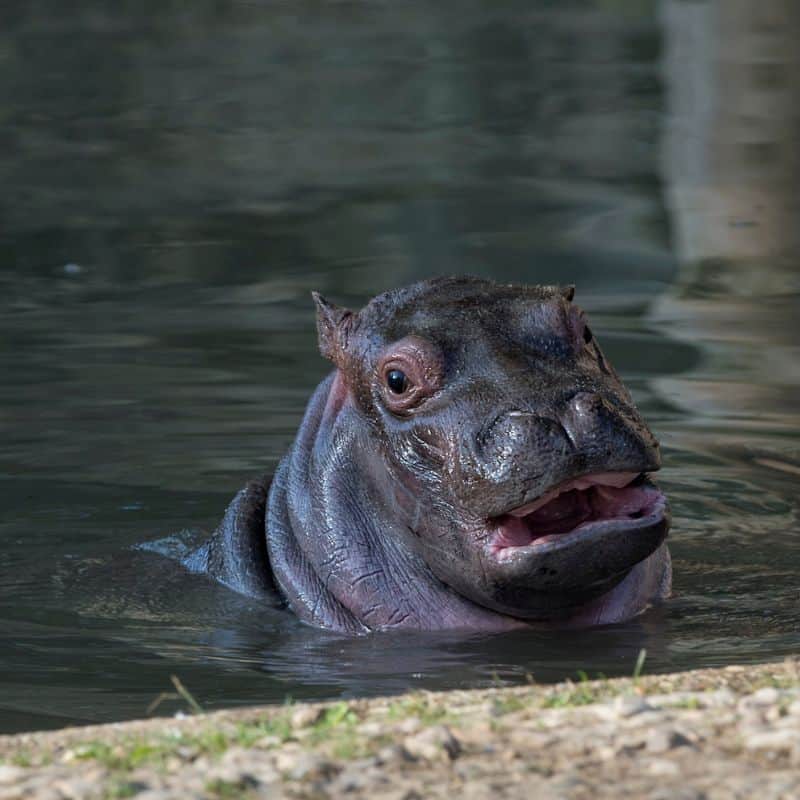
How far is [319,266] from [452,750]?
402 inches

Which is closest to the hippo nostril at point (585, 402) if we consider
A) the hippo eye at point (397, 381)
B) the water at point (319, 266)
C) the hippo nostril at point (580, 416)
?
the hippo nostril at point (580, 416)

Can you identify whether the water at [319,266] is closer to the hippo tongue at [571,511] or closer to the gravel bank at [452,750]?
the hippo tongue at [571,511]

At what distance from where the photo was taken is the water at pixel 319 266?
7180mm

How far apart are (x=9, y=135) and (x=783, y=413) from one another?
12377 millimetres

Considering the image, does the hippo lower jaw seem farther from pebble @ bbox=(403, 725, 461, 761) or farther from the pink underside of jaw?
pebble @ bbox=(403, 725, 461, 761)

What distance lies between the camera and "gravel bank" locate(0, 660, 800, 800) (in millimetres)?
4469

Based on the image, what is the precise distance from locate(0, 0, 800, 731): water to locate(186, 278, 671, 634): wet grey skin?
0.17 m

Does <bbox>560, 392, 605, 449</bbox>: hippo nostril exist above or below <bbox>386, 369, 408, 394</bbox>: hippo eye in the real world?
below

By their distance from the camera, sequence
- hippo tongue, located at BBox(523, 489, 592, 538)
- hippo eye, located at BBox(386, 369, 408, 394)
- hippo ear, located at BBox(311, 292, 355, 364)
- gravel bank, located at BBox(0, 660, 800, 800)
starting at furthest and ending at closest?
hippo ear, located at BBox(311, 292, 355, 364), hippo eye, located at BBox(386, 369, 408, 394), hippo tongue, located at BBox(523, 489, 592, 538), gravel bank, located at BBox(0, 660, 800, 800)

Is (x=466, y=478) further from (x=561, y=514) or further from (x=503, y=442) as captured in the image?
(x=561, y=514)

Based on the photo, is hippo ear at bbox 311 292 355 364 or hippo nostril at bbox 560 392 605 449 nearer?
hippo nostril at bbox 560 392 605 449

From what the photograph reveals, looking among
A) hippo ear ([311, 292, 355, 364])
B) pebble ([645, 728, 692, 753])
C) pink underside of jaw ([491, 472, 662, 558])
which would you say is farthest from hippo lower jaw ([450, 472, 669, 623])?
pebble ([645, 728, 692, 753])

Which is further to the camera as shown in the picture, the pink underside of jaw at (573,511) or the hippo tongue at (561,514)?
the hippo tongue at (561,514)

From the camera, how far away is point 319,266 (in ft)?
48.4
